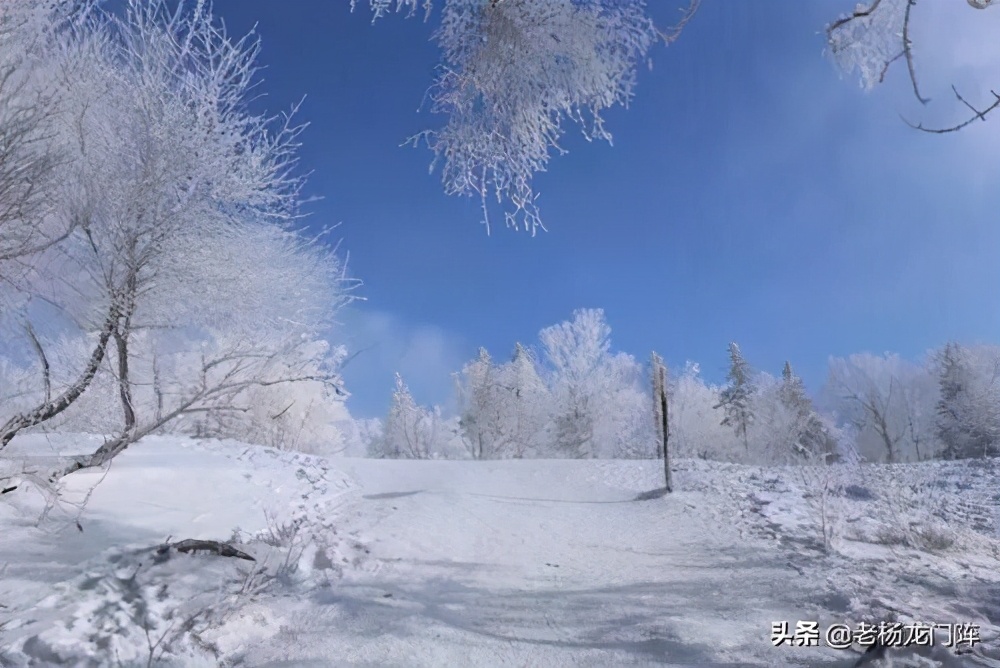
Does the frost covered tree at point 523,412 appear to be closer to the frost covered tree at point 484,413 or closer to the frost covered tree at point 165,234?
the frost covered tree at point 484,413

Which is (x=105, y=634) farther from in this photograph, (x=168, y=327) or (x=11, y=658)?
(x=168, y=327)

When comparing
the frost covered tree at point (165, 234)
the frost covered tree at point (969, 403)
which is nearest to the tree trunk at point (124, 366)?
the frost covered tree at point (165, 234)

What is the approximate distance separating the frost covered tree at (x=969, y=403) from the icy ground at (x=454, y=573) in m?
20.5

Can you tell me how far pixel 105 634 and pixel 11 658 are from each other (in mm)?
443

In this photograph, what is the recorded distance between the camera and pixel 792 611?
3.91m

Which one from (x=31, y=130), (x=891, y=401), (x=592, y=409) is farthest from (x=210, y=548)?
(x=891, y=401)

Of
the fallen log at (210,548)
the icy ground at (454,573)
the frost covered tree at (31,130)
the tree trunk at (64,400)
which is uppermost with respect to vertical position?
the frost covered tree at (31,130)

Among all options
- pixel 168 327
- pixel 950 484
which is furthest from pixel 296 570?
pixel 950 484

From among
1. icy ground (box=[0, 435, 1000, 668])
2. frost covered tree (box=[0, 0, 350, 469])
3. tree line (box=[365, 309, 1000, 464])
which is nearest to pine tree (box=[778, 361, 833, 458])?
tree line (box=[365, 309, 1000, 464])

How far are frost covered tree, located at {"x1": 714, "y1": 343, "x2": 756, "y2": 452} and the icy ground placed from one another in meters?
22.4

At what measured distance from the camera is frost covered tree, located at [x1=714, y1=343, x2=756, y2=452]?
31359 millimetres

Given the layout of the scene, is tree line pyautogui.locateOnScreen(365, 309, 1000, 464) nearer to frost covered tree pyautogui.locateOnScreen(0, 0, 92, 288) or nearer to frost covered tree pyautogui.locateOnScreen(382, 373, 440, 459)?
frost covered tree pyautogui.locateOnScreen(382, 373, 440, 459)

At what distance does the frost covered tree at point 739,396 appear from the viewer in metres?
31.4

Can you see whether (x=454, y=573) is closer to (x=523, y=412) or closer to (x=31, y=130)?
(x=31, y=130)
